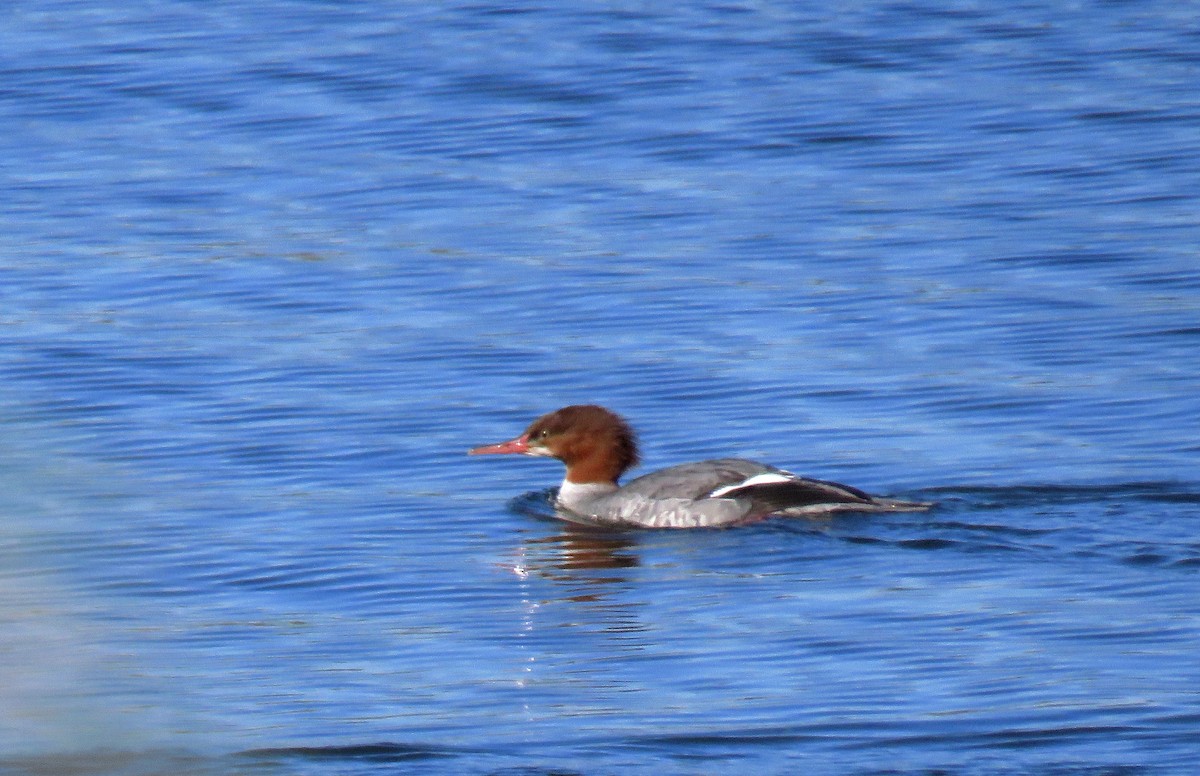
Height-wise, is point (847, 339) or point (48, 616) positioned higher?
point (48, 616)

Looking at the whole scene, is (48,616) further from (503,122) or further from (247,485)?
(503,122)

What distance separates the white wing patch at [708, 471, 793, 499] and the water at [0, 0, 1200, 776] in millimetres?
→ 243

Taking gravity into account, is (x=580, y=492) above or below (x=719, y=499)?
below

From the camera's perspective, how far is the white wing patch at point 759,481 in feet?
32.9

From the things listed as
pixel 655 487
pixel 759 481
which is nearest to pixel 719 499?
pixel 759 481

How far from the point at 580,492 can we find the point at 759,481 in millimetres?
1432

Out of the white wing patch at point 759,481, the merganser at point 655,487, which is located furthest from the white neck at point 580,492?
the white wing patch at point 759,481

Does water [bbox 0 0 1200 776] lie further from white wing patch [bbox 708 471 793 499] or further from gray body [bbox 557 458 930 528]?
white wing patch [bbox 708 471 793 499]

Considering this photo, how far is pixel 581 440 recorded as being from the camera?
11172 millimetres

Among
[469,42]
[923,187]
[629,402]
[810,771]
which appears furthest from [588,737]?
[469,42]

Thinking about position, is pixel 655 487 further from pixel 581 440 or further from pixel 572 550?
pixel 581 440

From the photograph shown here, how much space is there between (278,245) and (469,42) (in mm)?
7193

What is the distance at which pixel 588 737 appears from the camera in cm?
644

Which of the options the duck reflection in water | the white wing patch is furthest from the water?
the white wing patch
